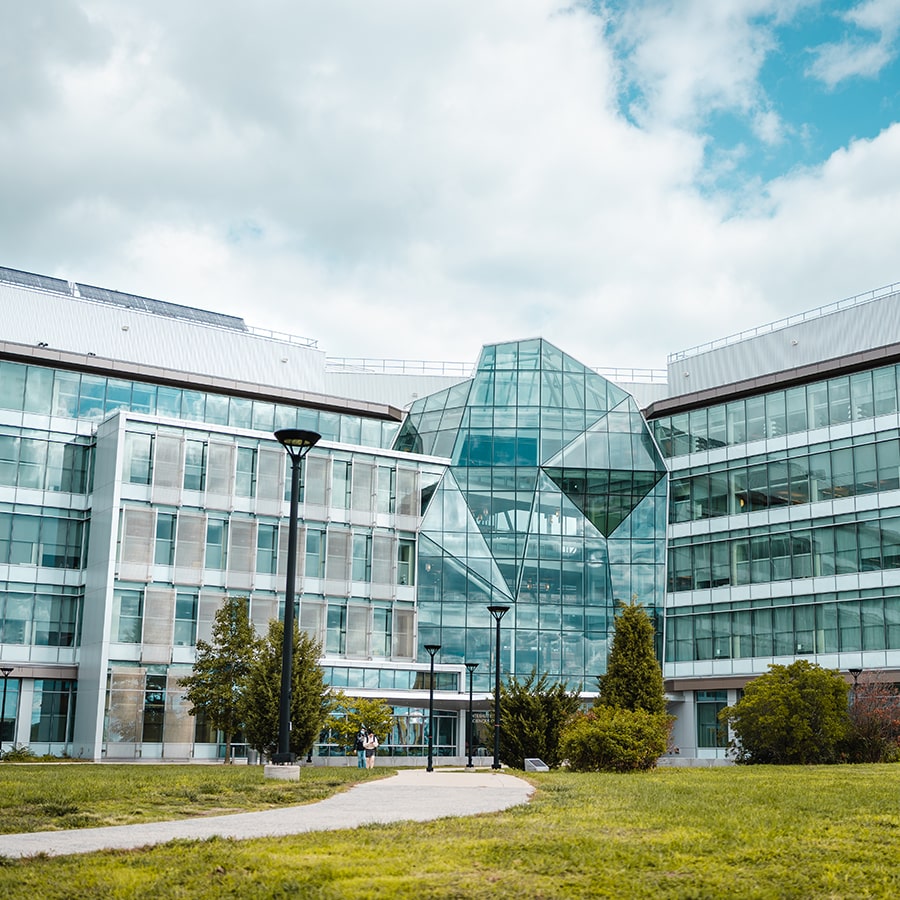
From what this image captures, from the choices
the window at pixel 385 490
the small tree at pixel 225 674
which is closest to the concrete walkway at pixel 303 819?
the small tree at pixel 225 674

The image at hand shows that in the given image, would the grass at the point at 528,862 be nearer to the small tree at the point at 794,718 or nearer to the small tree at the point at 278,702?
the small tree at the point at 278,702

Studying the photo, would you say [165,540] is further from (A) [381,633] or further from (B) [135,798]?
(B) [135,798]

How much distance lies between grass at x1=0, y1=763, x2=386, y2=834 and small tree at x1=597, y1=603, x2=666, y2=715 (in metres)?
14.8

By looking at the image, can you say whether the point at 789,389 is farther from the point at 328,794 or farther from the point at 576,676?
the point at 328,794

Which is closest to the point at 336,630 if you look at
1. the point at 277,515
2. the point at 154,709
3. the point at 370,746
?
the point at 277,515

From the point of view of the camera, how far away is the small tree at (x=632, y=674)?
3547cm

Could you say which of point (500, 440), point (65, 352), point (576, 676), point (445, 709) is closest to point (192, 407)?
point (65, 352)

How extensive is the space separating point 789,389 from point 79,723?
120ft

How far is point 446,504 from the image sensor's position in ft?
194

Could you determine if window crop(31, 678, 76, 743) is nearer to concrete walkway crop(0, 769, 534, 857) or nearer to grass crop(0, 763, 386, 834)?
grass crop(0, 763, 386, 834)

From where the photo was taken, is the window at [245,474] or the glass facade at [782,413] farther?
the window at [245,474]

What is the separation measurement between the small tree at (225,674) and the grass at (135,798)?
19582 millimetres

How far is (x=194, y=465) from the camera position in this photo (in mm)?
52562

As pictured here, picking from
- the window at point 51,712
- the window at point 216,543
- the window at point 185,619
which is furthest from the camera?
the window at point 216,543
